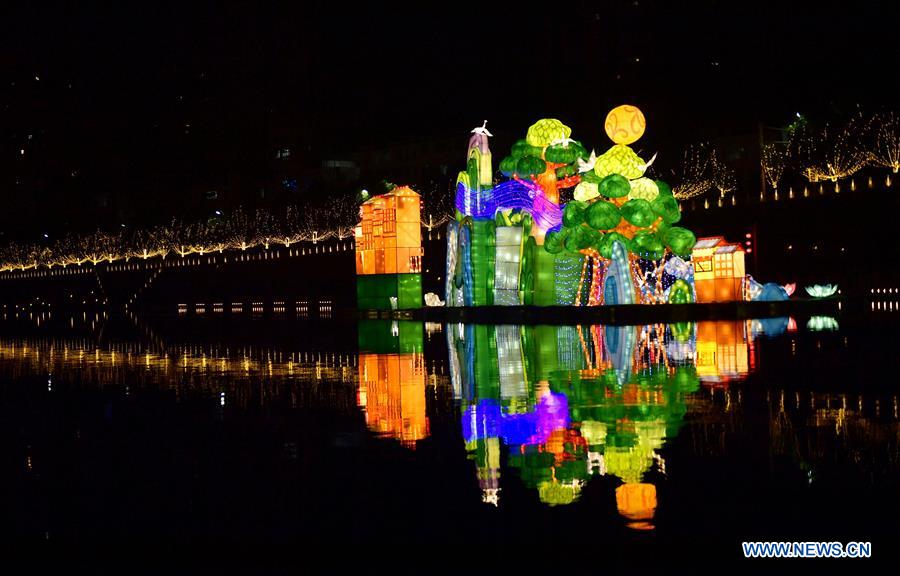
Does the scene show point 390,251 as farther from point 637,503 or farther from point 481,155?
point 637,503

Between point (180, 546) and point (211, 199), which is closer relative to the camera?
point (180, 546)

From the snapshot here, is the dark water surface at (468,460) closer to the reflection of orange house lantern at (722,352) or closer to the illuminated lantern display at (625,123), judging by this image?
the reflection of orange house lantern at (722,352)

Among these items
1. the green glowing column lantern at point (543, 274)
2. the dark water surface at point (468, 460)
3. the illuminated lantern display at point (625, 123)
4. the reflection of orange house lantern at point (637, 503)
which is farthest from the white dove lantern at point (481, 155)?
the reflection of orange house lantern at point (637, 503)

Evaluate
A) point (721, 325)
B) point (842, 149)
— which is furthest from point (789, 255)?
point (721, 325)

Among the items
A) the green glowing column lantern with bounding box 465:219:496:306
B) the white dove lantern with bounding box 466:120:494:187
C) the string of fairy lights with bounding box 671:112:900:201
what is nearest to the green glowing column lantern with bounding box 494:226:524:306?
the green glowing column lantern with bounding box 465:219:496:306

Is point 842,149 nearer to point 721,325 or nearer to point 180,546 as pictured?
point 721,325

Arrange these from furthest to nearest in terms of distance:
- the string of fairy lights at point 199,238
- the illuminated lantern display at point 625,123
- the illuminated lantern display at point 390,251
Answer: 1. the string of fairy lights at point 199,238
2. the illuminated lantern display at point 390,251
3. the illuminated lantern display at point 625,123

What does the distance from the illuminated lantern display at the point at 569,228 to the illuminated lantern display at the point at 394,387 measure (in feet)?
23.0

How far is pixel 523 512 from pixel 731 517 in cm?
112

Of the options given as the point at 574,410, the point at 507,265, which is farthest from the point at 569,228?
the point at 574,410

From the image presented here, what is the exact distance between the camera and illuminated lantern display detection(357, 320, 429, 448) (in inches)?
408

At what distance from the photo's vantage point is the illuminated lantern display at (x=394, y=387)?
34.0 feet

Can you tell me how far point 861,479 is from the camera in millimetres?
7188

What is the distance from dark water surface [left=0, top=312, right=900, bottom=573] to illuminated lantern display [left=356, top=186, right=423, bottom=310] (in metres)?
21.0
